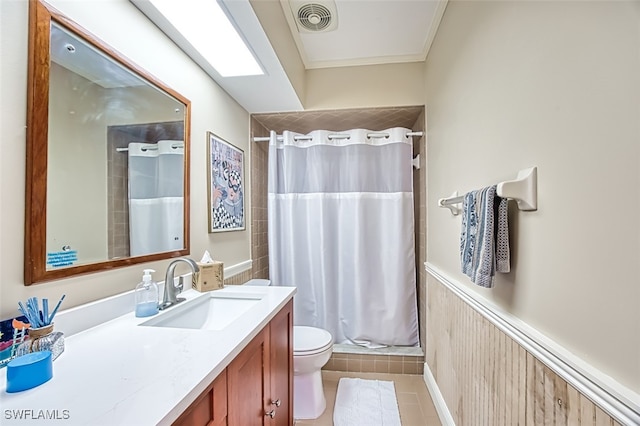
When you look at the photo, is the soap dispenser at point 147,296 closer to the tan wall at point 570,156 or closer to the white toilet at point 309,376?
the white toilet at point 309,376

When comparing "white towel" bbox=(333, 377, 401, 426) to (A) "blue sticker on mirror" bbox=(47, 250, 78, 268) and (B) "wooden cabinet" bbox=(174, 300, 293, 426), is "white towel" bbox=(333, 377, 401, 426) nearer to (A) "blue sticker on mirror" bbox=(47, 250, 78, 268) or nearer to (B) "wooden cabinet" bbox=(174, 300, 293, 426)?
(B) "wooden cabinet" bbox=(174, 300, 293, 426)

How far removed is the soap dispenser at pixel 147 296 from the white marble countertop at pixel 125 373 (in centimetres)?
4

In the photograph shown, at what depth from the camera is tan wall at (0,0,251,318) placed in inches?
30.2

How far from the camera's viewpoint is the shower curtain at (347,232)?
240cm

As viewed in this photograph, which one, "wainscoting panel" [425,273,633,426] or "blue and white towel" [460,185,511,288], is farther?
"blue and white towel" [460,185,511,288]

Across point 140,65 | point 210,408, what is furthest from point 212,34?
point 210,408

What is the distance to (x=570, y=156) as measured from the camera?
2.36 feet

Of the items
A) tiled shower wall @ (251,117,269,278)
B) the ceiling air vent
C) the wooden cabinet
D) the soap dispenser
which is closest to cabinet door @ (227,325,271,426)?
the wooden cabinet

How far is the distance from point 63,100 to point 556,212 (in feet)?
4.75

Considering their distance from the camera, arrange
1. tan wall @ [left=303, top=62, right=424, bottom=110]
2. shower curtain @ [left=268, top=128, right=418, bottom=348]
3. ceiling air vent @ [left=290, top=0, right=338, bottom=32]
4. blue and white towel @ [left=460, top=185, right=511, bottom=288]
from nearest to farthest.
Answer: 1. blue and white towel @ [left=460, top=185, right=511, bottom=288]
2. ceiling air vent @ [left=290, top=0, right=338, bottom=32]
3. tan wall @ [left=303, top=62, right=424, bottom=110]
4. shower curtain @ [left=268, top=128, right=418, bottom=348]

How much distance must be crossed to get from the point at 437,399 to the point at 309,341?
2.83 ft

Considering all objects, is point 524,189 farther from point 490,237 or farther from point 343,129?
point 343,129

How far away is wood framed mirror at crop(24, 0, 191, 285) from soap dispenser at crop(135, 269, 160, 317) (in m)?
0.10

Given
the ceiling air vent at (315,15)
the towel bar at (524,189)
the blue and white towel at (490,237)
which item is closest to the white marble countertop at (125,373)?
the blue and white towel at (490,237)
